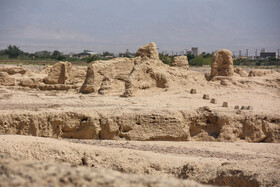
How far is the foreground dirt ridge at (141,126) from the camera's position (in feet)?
28.6

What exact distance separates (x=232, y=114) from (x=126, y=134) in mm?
3019

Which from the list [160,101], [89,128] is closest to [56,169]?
[89,128]

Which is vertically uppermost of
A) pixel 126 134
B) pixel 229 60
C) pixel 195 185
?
pixel 229 60

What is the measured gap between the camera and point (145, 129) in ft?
29.5

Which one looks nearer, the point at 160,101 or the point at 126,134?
the point at 126,134

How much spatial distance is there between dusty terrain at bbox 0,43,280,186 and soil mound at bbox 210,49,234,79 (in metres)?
0.05

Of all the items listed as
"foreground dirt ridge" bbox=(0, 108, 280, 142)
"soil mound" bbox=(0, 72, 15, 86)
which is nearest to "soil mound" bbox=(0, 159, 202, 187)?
"foreground dirt ridge" bbox=(0, 108, 280, 142)

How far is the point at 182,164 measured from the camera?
5691 millimetres

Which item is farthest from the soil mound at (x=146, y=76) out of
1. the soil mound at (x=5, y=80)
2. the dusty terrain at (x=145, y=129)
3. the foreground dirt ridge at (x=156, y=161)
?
the soil mound at (x=5, y=80)

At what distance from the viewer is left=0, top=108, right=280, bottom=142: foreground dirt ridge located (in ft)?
28.6

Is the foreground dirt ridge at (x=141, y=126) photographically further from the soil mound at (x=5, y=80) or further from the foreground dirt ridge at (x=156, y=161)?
the soil mound at (x=5, y=80)

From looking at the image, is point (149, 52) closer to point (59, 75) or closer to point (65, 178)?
point (59, 75)

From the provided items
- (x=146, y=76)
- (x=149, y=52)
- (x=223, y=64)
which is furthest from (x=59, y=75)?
(x=223, y=64)

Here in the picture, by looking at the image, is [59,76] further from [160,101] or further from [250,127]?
[250,127]
